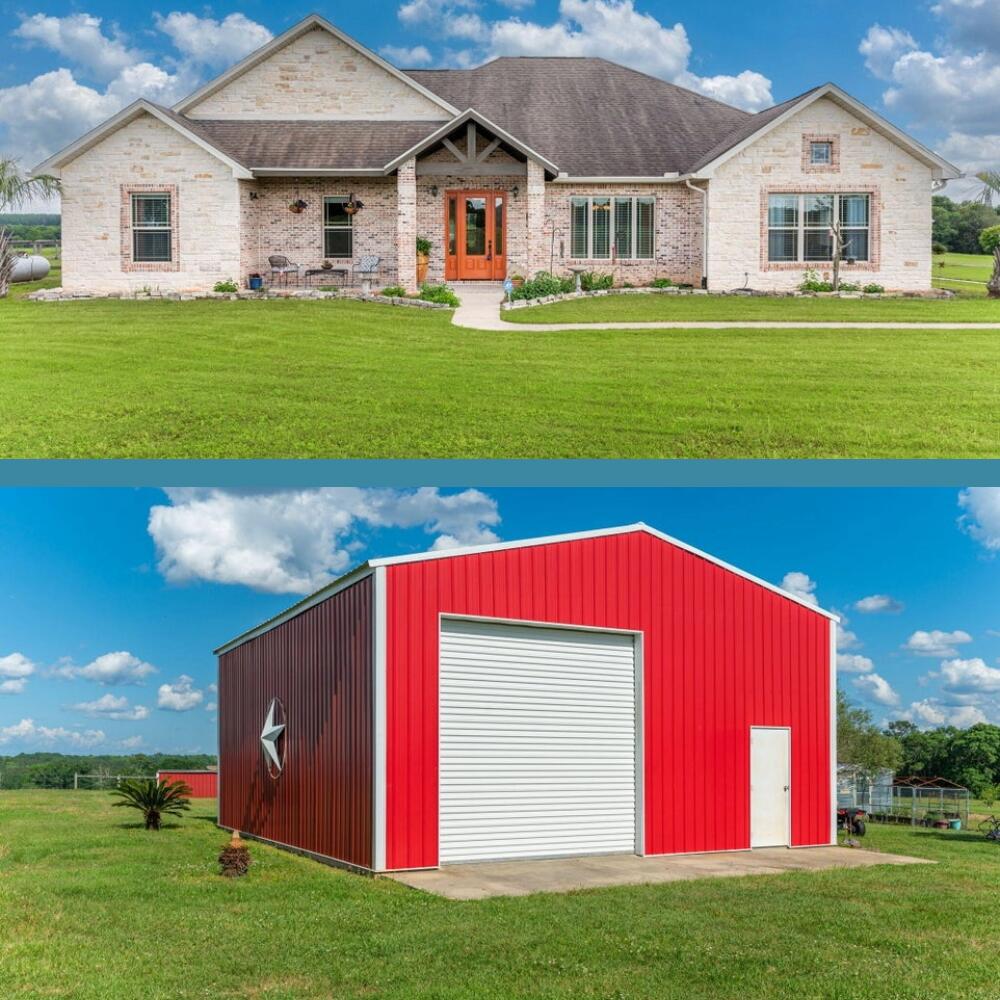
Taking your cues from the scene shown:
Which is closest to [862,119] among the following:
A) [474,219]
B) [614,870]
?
[474,219]

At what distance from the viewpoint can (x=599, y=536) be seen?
1373 cm

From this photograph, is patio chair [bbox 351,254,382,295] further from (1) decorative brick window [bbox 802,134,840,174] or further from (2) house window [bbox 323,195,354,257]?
(1) decorative brick window [bbox 802,134,840,174]

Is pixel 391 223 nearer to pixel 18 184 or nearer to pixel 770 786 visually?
pixel 18 184

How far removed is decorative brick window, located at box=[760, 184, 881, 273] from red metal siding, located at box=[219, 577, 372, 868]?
15.0 metres

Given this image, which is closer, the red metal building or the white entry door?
the red metal building

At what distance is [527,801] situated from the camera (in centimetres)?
1320

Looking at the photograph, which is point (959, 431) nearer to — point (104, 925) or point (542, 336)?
point (542, 336)

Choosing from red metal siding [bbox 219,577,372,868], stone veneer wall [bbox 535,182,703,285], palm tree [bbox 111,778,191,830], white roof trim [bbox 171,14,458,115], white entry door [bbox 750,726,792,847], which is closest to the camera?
red metal siding [bbox 219,577,372,868]

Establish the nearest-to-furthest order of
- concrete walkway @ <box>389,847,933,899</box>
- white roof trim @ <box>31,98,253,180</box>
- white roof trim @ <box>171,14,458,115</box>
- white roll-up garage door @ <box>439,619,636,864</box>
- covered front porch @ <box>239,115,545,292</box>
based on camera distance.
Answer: concrete walkway @ <box>389,847,933,899</box>, white roll-up garage door @ <box>439,619,636,864</box>, white roof trim @ <box>31,98,253,180</box>, covered front porch @ <box>239,115,545,292</box>, white roof trim @ <box>171,14,458,115</box>

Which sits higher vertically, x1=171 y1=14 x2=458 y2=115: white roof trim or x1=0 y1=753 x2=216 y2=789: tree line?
x1=171 y1=14 x2=458 y2=115: white roof trim

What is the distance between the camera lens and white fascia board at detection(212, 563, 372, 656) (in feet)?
40.6

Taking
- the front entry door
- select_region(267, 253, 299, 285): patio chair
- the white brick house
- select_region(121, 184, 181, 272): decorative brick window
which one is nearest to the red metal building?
select_region(121, 184, 181, 272): decorative brick window

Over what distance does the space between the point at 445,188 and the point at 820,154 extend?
7.88 metres

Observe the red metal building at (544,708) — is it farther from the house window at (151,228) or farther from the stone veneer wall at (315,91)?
the stone veneer wall at (315,91)
